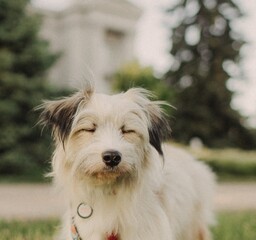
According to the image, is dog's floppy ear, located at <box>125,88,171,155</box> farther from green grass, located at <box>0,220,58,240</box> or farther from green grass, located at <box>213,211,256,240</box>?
green grass, located at <box>213,211,256,240</box>

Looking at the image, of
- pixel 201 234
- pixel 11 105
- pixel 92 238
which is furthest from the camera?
pixel 11 105

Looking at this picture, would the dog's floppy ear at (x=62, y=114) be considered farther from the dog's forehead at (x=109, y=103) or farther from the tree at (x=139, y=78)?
the tree at (x=139, y=78)

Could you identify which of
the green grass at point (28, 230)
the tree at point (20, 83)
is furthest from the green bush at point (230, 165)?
the green grass at point (28, 230)

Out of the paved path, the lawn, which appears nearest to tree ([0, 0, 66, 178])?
the paved path

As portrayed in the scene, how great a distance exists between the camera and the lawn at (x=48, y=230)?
709cm

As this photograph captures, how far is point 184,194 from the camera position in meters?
5.39

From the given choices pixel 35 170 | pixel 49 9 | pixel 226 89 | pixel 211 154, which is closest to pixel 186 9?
pixel 226 89

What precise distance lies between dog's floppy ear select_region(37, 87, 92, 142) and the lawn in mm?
2625

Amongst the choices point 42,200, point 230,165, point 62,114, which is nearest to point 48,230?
point 62,114

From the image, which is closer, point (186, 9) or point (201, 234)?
point (201, 234)

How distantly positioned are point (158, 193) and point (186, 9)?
31062 millimetres

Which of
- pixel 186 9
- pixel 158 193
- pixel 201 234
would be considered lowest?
pixel 201 234

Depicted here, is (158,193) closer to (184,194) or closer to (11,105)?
(184,194)

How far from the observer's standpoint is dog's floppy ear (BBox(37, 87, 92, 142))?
444cm
